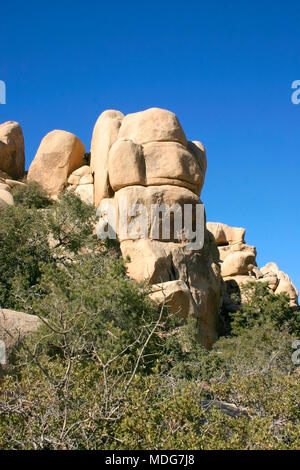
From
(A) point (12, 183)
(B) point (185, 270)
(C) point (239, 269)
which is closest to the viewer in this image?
(B) point (185, 270)

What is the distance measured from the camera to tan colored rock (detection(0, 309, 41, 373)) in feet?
32.8

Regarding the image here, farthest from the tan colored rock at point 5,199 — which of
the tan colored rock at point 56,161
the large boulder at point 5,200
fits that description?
the tan colored rock at point 56,161

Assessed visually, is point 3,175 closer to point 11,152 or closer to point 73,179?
point 11,152

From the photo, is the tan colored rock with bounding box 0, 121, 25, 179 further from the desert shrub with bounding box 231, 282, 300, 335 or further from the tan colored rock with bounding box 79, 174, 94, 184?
the desert shrub with bounding box 231, 282, 300, 335

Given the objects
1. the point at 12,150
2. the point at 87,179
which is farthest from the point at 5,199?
the point at 12,150

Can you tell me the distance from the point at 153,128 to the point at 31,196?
22.4 ft

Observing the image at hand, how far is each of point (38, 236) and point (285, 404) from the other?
1258cm

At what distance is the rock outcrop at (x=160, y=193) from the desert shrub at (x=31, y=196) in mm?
2987

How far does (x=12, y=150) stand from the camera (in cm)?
2962

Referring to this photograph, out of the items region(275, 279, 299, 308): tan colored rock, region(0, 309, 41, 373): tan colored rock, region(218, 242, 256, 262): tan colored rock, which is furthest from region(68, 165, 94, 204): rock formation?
→ region(275, 279, 299, 308): tan colored rock

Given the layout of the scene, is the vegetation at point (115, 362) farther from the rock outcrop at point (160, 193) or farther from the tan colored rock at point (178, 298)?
the tan colored rock at point (178, 298)

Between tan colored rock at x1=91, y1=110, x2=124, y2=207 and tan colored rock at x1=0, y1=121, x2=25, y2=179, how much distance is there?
553cm

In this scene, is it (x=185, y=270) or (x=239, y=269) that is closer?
(x=185, y=270)

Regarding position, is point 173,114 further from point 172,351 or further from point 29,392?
point 29,392
